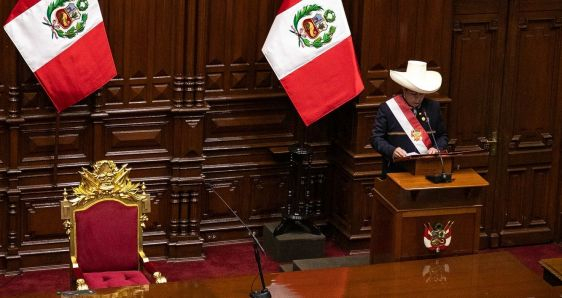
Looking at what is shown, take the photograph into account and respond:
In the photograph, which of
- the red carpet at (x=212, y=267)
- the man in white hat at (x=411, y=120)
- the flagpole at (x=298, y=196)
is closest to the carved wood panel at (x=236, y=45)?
the flagpole at (x=298, y=196)

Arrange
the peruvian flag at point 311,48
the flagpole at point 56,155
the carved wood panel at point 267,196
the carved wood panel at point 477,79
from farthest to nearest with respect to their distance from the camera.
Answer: the carved wood panel at point 267,196 < the carved wood panel at point 477,79 < the peruvian flag at point 311,48 < the flagpole at point 56,155

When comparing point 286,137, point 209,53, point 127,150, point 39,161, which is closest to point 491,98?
point 286,137

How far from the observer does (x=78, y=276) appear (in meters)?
7.02

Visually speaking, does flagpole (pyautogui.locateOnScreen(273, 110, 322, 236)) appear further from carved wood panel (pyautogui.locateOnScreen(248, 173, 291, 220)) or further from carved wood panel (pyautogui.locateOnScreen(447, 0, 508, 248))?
carved wood panel (pyautogui.locateOnScreen(447, 0, 508, 248))

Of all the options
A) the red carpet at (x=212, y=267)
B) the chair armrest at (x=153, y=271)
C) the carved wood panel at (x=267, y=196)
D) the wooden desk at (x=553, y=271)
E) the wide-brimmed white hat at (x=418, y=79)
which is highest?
the wide-brimmed white hat at (x=418, y=79)

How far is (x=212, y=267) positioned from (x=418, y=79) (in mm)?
2048

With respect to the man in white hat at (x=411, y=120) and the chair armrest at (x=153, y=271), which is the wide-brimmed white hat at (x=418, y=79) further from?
the chair armrest at (x=153, y=271)

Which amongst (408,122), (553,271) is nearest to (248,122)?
(408,122)

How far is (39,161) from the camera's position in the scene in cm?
840

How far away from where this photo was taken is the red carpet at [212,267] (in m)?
8.26

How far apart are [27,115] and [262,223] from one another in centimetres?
194

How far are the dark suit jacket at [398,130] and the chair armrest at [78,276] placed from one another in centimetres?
197

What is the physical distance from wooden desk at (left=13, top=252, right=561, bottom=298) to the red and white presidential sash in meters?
0.98

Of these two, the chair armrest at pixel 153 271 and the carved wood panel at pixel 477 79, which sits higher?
the carved wood panel at pixel 477 79
